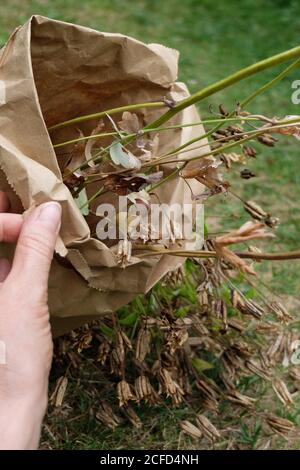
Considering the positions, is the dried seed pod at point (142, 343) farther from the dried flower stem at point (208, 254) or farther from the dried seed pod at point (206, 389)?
the dried flower stem at point (208, 254)

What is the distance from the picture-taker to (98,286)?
3.26 feet

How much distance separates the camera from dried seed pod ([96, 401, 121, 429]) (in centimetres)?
129

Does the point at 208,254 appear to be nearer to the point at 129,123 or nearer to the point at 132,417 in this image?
the point at 129,123

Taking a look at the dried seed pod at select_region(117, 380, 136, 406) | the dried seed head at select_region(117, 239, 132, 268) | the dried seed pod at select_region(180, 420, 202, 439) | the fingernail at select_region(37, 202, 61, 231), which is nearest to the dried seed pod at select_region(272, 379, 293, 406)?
the dried seed pod at select_region(180, 420, 202, 439)

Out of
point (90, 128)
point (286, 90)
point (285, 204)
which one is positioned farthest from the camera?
point (286, 90)

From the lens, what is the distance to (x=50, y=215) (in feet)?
2.91

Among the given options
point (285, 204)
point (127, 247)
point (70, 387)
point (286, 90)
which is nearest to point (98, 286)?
point (127, 247)

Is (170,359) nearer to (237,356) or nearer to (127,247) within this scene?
(237,356)

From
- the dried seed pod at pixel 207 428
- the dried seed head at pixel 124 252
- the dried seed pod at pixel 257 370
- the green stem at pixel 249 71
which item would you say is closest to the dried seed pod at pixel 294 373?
the dried seed pod at pixel 257 370

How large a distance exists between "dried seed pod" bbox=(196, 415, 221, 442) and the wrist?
1.52ft

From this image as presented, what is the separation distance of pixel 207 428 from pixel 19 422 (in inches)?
19.6

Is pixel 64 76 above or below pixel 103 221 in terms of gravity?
above

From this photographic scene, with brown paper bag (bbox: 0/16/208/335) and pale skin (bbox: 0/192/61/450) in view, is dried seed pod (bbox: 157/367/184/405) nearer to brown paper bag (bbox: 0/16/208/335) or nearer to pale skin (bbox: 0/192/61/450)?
brown paper bag (bbox: 0/16/208/335)

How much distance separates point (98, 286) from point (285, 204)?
1.16 meters
